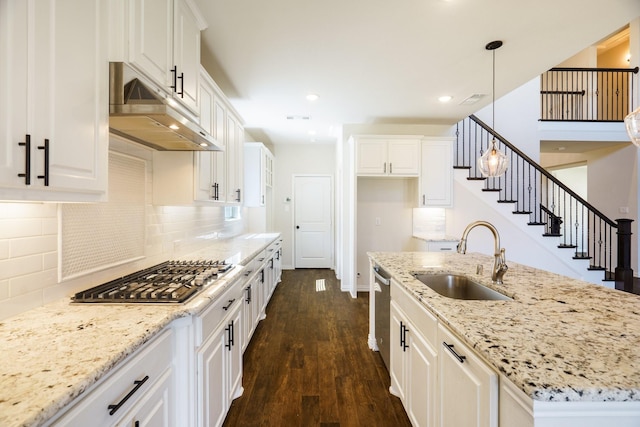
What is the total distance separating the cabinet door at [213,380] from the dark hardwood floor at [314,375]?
1.14 feet

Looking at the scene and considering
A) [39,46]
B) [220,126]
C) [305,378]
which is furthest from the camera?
[220,126]

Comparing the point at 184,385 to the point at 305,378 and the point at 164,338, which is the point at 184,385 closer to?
the point at 164,338

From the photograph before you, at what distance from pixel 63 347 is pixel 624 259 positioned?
6.18 metres

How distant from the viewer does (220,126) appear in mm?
2707

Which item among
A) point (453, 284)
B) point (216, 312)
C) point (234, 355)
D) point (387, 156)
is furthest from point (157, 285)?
point (387, 156)

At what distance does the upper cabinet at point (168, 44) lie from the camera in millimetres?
1385

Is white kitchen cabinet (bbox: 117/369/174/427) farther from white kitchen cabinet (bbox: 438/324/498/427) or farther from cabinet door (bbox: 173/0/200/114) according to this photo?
cabinet door (bbox: 173/0/200/114)

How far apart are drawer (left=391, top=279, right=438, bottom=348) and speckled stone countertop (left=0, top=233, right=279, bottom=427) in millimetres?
1071

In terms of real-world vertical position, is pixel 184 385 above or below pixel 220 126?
below

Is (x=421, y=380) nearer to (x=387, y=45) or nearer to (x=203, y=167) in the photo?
(x=203, y=167)

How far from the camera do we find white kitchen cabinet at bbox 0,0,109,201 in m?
0.84

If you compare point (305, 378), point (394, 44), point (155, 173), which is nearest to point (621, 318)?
point (305, 378)

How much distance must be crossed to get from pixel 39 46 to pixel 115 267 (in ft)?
4.12

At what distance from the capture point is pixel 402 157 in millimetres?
4430
